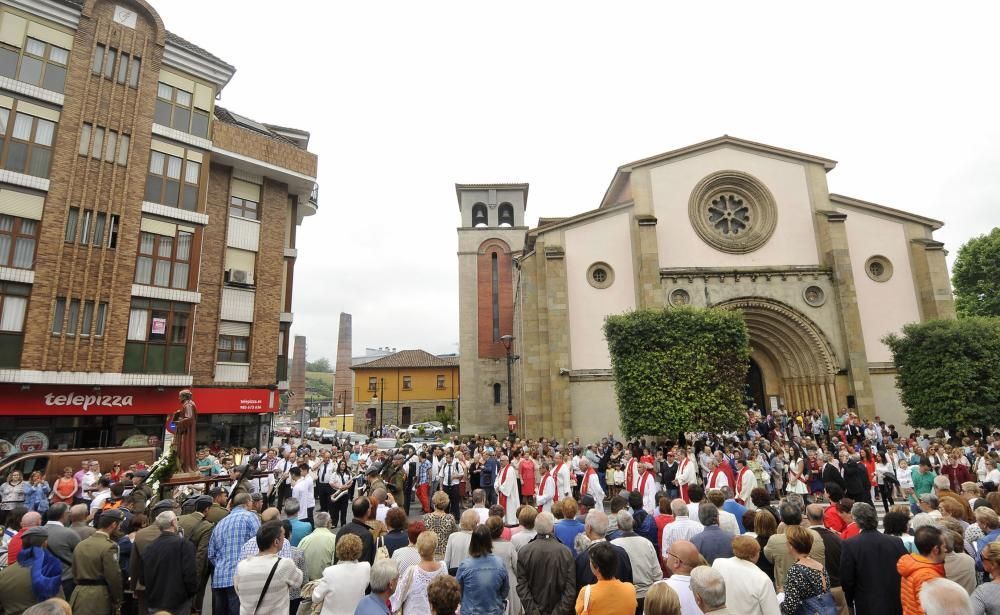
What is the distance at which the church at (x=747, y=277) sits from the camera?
23.5 meters

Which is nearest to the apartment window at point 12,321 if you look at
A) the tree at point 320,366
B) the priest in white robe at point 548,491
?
the priest in white robe at point 548,491

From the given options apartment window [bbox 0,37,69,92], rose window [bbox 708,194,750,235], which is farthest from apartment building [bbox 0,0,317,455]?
rose window [bbox 708,194,750,235]

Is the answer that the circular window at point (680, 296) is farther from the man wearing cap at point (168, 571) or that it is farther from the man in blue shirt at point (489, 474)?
the man wearing cap at point (168, 571)

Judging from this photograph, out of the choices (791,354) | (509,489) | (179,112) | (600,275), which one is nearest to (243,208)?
(179,112)

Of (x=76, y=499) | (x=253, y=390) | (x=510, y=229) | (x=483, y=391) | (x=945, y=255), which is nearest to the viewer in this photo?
(x=76, y=499)

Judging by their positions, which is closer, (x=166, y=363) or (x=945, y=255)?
(x=166, y=363)

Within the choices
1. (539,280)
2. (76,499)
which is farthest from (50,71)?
(539,280)

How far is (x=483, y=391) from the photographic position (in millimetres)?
40438

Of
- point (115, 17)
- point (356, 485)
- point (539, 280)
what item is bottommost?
point (356, 485)

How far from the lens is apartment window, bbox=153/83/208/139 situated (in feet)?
69.4

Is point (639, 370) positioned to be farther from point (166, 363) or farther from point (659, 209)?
point (166, 363)

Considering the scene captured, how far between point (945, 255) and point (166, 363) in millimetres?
35113

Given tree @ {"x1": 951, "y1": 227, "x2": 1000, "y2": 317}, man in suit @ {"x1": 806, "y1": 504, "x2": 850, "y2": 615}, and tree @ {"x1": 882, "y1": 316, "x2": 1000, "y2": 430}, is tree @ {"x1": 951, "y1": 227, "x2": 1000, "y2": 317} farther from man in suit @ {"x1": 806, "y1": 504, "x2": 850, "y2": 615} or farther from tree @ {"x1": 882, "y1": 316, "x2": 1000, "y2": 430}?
man in suit @ {"x1": 806, "y1": 504, "x2": 850, "y2": 615}

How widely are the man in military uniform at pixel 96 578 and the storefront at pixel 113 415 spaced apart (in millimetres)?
15062
